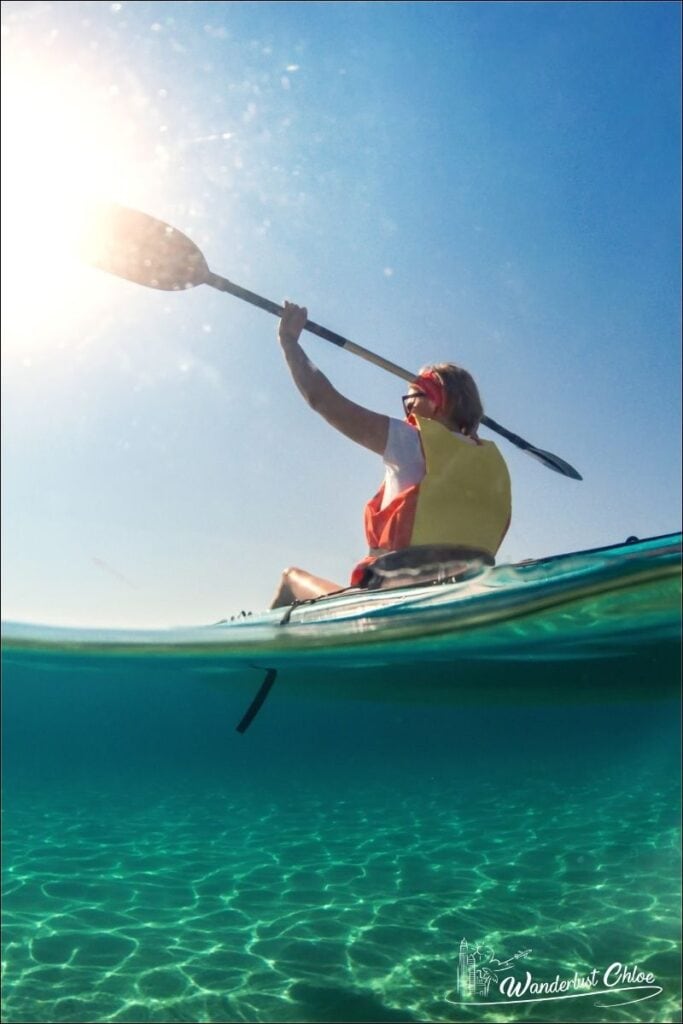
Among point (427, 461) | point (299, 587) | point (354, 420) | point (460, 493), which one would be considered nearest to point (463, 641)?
point (299, 587)

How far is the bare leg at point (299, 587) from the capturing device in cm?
587

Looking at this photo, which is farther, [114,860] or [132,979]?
[114,860]

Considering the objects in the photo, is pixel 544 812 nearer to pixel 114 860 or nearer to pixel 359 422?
pixel 114 860

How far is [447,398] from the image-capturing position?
4648 mm

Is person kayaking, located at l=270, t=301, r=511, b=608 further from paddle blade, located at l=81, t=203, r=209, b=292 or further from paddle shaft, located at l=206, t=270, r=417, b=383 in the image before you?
paddle blade, located at l=81, t=203, r=209, b=292

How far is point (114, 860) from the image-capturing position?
1002cm

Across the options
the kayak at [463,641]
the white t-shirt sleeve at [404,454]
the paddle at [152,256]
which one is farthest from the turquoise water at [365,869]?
the paddle at [152,256]

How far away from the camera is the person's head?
463cm

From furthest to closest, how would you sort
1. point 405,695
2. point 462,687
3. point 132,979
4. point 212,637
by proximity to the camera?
point 405,695 < point 462,687 < point 212,637 < point 132,979

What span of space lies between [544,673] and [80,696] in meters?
19.7

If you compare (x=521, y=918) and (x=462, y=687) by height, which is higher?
(x=462, y=687)

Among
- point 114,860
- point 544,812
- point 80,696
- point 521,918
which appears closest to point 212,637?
point 114,860

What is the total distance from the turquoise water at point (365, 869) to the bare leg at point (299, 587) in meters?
2.94

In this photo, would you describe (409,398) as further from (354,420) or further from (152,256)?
(152,256)
